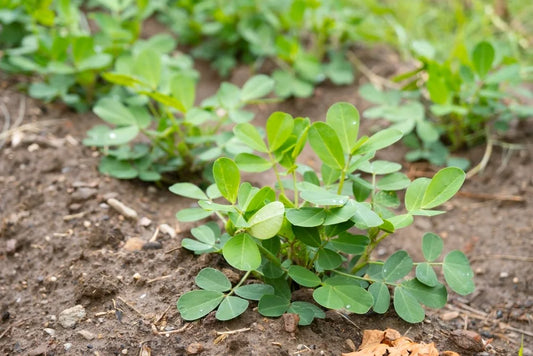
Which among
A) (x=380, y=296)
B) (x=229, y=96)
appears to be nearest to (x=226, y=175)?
(x=380, y=296)

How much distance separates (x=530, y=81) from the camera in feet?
9.86

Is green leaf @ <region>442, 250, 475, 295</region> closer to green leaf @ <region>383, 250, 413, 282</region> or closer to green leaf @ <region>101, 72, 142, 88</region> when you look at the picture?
green leaf @ <region>383, 250, 413, 282</region>

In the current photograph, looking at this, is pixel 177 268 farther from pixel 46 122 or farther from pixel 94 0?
pixel 94 0

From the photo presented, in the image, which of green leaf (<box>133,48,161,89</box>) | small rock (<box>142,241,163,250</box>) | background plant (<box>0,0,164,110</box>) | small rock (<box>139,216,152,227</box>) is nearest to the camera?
small rock (<box>142,241,163,250</box>)

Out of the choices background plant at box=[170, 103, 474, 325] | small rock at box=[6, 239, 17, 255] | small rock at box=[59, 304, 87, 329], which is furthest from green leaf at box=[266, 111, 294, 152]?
small rock at box=[6, 239, 17, 255]

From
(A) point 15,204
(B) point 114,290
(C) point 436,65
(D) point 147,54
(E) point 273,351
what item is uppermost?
(C) point 436,65

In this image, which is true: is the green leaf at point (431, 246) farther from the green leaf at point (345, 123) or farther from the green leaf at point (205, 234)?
the green leaf at point (205, 234)

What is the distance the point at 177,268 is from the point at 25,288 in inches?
17.6

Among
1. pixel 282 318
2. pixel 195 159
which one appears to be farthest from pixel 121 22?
pixel 282 318

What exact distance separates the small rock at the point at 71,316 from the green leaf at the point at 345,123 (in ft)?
2.67

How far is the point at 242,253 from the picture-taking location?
146 centimetres

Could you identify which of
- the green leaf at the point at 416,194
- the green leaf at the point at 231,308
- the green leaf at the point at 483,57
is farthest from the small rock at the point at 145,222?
the green leaf at the point at 483,57

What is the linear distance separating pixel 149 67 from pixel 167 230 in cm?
64

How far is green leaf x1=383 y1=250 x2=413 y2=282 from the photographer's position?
1624 mm
